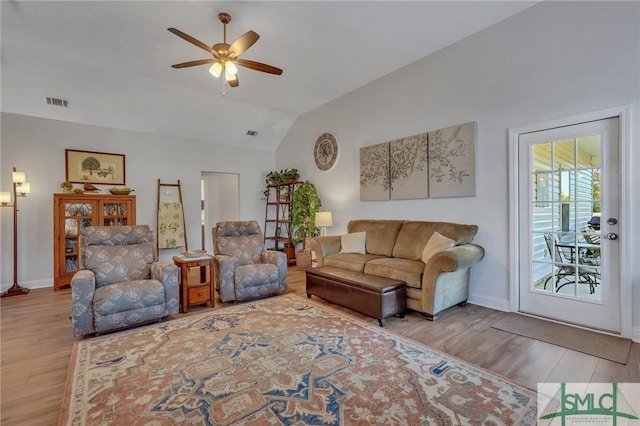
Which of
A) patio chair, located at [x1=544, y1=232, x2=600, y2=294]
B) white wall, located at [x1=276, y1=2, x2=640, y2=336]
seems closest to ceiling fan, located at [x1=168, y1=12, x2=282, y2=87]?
white wall, located at [x1=276, y1=2, x2=640, y2=336]

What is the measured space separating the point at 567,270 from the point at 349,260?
230 centimetres

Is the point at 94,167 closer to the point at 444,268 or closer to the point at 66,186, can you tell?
the point at 66,186

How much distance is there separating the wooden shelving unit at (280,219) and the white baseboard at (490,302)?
11.7 ft

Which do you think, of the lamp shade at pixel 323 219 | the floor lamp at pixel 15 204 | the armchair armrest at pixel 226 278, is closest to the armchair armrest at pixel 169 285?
the armchair armrest at pixel 226 278

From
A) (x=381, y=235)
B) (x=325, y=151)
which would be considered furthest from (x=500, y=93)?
(x=325, y=151)

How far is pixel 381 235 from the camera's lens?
426 cm

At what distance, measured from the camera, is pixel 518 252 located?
3271 millimetres

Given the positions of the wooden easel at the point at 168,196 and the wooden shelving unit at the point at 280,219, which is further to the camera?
the wooden shelving unit at the point at 280,219

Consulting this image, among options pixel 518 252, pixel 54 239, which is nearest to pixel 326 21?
pixel 518 252

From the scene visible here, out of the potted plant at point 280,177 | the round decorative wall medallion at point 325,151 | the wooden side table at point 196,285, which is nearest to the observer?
the wooden side table at point 196,285

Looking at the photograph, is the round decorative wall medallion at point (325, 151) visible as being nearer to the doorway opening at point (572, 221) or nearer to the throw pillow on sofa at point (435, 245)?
the throw pillow on sofa at point (435, 245)

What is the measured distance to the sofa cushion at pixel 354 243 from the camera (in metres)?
4.35

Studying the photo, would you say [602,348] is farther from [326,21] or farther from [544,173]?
[326,21]

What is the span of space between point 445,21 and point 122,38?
3.66m
